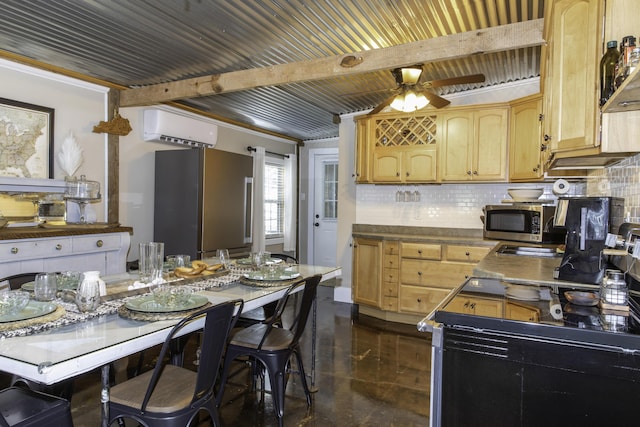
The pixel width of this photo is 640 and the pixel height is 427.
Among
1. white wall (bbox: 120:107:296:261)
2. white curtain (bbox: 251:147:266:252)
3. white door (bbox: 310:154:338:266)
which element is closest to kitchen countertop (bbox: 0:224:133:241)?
white wall (bbox: 120:107:296:261)

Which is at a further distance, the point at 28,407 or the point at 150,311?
the point at 150,311

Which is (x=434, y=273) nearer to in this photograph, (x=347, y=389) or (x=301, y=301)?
(x=347, y=389)

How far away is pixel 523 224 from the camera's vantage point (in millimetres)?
3705

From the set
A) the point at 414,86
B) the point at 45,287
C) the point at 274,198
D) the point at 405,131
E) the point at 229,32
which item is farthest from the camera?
the point at 274,198

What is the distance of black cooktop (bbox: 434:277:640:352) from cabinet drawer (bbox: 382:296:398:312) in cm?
279

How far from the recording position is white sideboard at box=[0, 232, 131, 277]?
292cm

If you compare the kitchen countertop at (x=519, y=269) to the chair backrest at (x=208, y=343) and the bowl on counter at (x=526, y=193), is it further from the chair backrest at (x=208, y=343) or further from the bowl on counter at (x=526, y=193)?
the chair backrest at (x=208, y=343)

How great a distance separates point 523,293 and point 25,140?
3.79m

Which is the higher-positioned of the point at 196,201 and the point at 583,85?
the point at 583,85

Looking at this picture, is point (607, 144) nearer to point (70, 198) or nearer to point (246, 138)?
point (70, 198)

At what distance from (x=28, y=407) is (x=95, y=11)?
2281 millimetres

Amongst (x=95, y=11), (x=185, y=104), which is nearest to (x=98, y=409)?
(x=95, y=11)

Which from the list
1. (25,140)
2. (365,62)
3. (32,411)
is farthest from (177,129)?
(32,411)

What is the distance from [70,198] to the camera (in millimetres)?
3555
